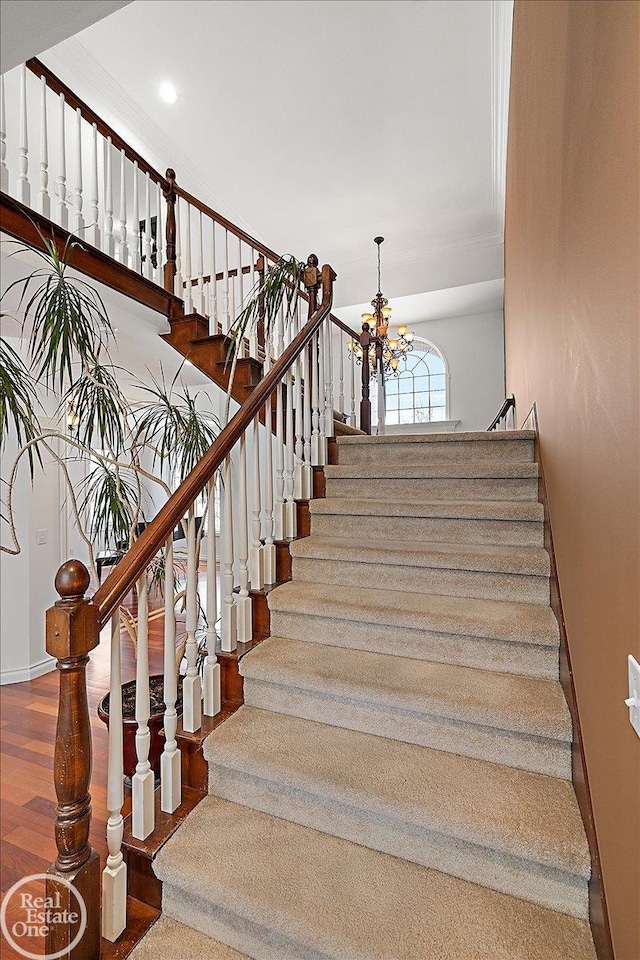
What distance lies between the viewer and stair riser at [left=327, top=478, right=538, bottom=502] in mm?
2387

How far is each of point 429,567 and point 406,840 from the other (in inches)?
39.6

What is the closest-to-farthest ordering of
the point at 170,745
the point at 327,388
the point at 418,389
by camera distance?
1. the point at 170,745
2. the point at 327,388
3. the point at 418,389

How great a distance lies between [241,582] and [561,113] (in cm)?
192

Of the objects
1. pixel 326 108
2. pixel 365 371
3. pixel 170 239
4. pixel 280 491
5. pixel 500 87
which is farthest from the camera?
pixel 365 371

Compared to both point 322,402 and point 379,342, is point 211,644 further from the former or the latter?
point 379,342

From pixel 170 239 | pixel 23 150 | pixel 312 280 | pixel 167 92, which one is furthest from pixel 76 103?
pixel 312 280

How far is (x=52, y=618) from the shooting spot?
1137mm

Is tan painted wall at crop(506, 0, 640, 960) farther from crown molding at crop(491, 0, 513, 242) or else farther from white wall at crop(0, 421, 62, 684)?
white wall at crop(0, 421, 62, 684)

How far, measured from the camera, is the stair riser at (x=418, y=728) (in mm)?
1380

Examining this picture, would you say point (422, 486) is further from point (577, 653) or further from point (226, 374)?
point (226, 374)

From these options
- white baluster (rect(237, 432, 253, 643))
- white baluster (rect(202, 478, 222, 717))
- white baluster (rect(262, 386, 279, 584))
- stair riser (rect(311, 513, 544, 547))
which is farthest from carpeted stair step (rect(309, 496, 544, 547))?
white baluster (rect(202, 478, 222, 717))

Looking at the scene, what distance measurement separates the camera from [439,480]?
257 centimetres

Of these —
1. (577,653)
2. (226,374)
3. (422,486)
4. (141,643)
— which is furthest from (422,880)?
(226,374)

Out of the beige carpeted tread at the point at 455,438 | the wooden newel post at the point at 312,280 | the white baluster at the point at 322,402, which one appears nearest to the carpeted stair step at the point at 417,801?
the white baluster at the point at 322,402
